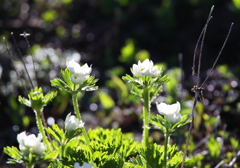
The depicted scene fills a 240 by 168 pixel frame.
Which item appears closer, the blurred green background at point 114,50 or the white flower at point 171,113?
the white flower at point 171,113

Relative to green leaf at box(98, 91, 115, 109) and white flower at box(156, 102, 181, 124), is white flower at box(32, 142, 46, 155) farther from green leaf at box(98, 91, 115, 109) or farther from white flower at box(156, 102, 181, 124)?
green leaf at box(98, 91, 115, 109)

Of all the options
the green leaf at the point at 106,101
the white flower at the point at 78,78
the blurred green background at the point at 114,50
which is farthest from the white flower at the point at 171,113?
the green leaf at the point at 106,101

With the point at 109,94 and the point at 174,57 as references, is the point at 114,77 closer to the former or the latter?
the point at 109,94

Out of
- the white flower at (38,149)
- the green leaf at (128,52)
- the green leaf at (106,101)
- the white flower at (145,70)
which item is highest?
the green leaf at (128,52)

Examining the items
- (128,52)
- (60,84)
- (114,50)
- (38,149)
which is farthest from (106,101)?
(38,149)

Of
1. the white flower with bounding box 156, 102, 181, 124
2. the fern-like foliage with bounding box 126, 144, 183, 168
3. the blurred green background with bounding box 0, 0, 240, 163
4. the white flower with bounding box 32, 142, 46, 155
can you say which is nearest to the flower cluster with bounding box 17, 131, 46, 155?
the white flower with bounding box 32, 142, 46, 155

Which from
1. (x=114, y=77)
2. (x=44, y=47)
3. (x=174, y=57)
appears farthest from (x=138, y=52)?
(x=44, y=47)

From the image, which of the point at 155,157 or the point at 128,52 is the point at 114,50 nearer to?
the point at 128,52

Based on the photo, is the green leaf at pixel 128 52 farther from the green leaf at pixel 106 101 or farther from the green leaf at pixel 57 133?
the green leaf at pixel 57 133

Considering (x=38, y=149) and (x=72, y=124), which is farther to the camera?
(x=72, y=124)
